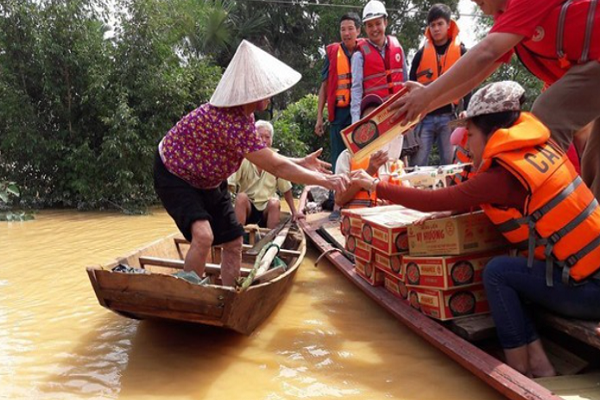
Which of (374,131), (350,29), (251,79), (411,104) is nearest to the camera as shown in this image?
(411,104)

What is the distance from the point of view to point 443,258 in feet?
8.66

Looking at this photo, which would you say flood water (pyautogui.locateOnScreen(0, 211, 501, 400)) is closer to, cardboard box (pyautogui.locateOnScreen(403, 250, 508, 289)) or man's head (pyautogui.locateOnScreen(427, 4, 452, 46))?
cardboard box (pyautogui.locateOnScreen(403, 250, 508, 289))

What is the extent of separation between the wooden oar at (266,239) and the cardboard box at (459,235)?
1.77 m

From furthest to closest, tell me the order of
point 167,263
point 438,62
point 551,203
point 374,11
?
point 438,62, point 374,11, point 167,263, point 551,203

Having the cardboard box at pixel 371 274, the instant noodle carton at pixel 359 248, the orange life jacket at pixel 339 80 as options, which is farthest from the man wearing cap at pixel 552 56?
the orange life jacket at pixel 339 80

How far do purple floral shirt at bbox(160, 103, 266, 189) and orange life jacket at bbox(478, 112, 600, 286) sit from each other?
135 centimetres

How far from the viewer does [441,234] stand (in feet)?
8.87

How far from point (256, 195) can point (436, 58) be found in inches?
100

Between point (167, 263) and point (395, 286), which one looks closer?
point (395, 286)

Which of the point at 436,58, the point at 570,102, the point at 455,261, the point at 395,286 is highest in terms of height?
the point at 436,58

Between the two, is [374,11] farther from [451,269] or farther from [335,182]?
[451,269]

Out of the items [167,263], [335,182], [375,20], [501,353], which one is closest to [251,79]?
[335,182]

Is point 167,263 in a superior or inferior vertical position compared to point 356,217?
inferior

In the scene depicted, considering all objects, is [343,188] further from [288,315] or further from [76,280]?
[76,280]
